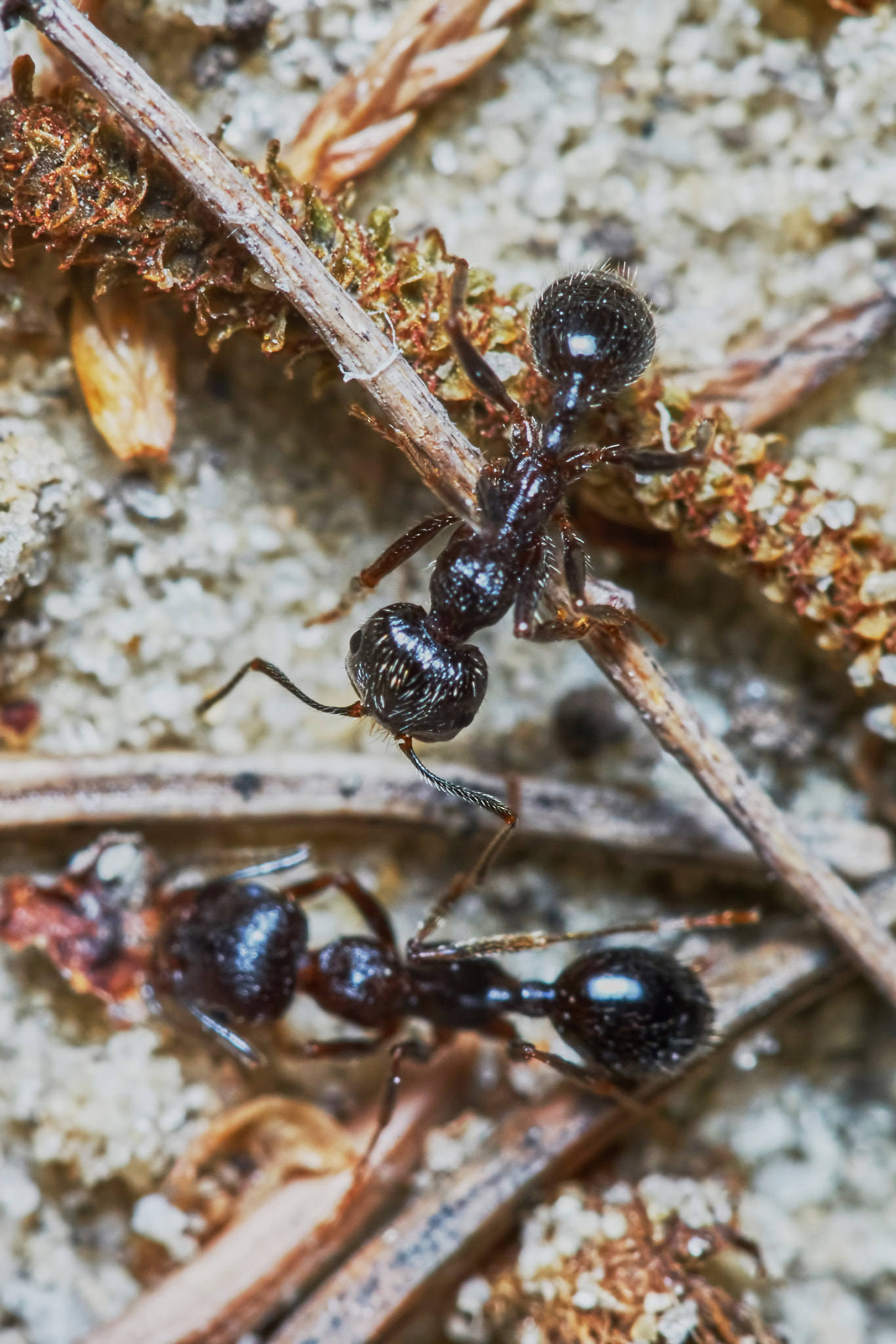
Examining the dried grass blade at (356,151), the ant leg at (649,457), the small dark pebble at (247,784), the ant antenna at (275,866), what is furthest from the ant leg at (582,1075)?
the dried grass blade at (356,151)

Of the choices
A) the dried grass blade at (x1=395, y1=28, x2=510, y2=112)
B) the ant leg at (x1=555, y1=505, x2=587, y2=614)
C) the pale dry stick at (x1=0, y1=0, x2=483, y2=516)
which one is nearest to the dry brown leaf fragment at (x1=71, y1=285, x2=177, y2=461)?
the pale dry stick at (x1=0, y1=0, x2=483, y2=516)

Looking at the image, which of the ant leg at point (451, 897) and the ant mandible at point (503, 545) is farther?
the ant leg at point (451, 897)

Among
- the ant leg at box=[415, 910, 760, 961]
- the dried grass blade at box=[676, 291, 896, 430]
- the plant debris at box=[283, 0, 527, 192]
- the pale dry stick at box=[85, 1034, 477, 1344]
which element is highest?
the plant debris at box=[283, 0, 527, 192]

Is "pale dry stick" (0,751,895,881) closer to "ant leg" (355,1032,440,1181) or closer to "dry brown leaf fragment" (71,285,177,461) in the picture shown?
"ant leg" (355,1032,440,1181)

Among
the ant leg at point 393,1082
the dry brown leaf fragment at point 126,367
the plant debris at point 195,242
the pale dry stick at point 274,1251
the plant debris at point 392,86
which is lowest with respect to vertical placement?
the pale dry stick at point 274,1251

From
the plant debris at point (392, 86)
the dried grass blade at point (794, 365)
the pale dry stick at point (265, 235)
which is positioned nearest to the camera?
the pale dry stick at point (265, 235)

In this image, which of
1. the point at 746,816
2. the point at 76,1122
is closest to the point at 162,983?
the point at 76,1122

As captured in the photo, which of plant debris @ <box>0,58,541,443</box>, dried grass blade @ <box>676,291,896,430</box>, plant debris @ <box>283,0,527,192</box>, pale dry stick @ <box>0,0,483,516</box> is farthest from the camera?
dried grass blade @ <box>676,291,896,430</box>

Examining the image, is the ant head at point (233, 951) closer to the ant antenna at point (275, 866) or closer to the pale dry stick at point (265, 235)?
the ant antenna at point (275, 866)
